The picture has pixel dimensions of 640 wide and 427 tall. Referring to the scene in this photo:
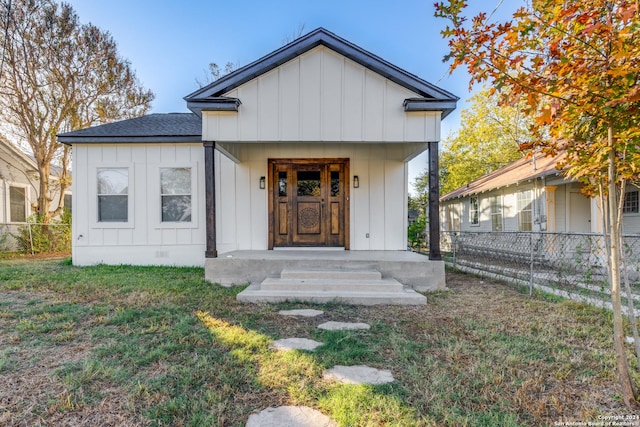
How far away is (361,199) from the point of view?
7.06 meters

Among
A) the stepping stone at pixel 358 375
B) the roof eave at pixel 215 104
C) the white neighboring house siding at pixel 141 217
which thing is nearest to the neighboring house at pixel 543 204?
the roof eave at pixel 215 104

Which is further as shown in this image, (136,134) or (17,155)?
(17,155)

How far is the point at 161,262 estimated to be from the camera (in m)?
7.21

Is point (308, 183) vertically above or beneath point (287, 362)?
above

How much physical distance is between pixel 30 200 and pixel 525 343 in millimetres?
16032

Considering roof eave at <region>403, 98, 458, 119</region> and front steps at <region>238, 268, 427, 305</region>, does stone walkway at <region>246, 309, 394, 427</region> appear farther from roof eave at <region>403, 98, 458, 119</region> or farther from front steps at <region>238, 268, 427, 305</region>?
roof eave at <region>403, 98, 458, 119</region>

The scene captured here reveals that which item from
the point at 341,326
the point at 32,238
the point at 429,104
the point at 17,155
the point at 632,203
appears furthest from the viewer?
the point at 17,155

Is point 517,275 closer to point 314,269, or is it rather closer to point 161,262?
point 314,269

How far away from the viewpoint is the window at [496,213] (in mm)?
12138

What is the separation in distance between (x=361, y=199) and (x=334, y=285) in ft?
9.14

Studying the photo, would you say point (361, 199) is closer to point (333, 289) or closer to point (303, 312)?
point (333, 289)

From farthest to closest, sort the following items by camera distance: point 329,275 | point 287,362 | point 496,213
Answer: point 496,213 < point 329,275 < point 287,362

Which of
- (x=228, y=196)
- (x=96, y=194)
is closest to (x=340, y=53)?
(x=228, y=196)

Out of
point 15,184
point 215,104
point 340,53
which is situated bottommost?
point 15,184
